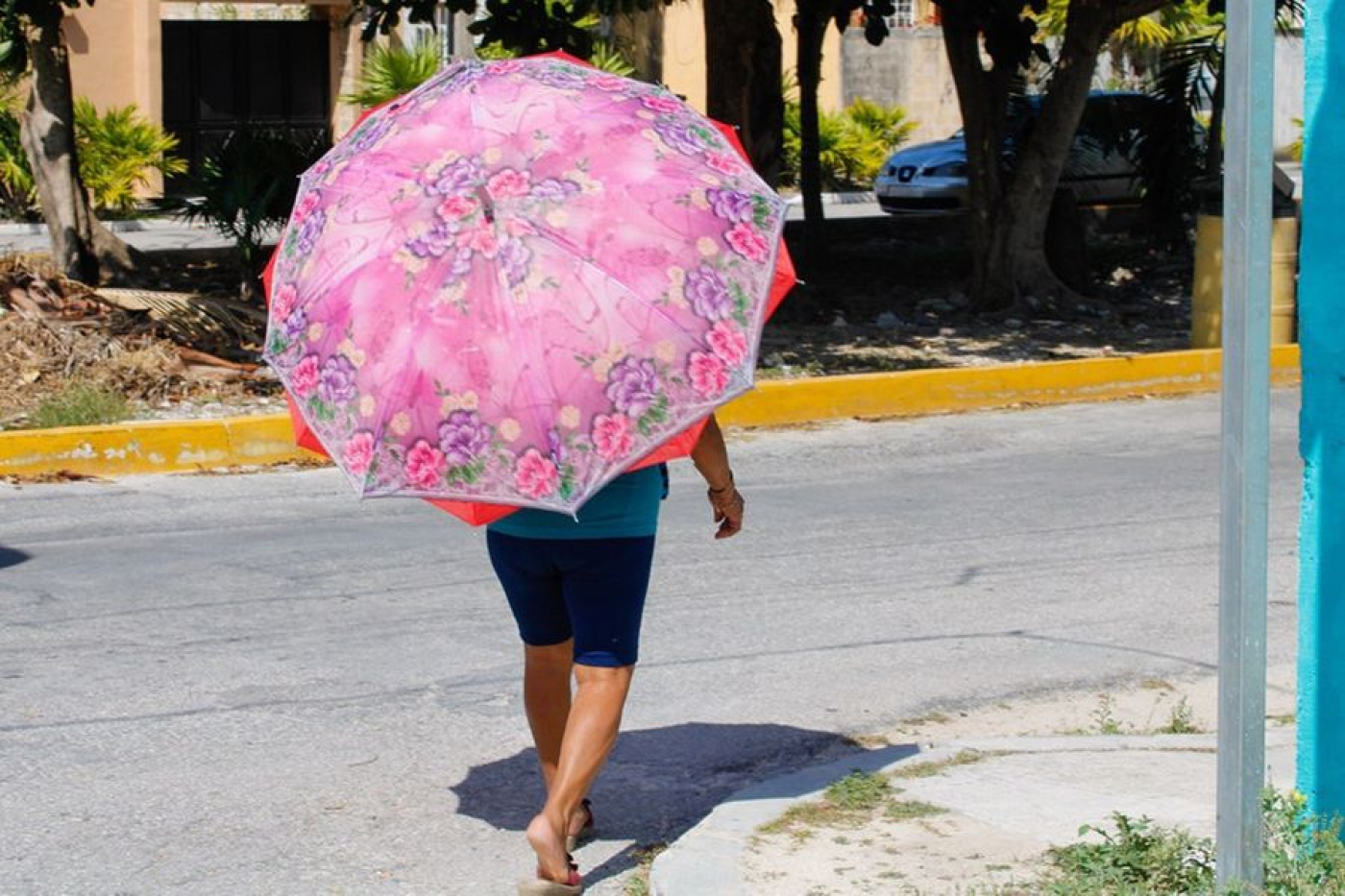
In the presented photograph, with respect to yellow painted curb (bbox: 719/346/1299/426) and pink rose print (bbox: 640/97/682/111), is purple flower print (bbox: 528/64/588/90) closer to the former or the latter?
pink rose print (bbox: 640/97/682/111)

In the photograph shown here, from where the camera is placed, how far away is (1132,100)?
20.9 m

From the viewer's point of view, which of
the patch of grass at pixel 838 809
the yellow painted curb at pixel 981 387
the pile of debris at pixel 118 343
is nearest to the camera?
the patch of grass at pixel 838 809

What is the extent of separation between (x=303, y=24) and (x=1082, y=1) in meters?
20.9

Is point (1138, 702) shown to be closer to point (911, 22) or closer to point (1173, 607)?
point (1173, 607)

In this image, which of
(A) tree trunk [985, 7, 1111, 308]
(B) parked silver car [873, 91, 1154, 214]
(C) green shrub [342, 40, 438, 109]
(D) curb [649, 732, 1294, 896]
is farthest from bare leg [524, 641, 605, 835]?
(C) green shrub [342, 40, 438, 109]

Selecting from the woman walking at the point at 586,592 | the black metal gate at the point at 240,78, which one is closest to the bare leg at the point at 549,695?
the woman walking at the point at 586,592

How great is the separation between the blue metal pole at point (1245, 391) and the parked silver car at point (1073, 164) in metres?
14.3

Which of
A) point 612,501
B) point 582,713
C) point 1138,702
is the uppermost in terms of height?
point 612,501

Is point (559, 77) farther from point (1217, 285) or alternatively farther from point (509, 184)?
point (1217, 285)

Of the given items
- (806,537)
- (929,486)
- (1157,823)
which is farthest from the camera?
(929,486)

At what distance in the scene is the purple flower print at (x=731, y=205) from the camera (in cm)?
441

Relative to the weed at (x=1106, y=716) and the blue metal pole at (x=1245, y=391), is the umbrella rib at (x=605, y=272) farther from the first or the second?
the weed at (x=1106, y=716)

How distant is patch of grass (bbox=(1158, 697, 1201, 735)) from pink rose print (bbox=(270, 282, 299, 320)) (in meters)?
2.97

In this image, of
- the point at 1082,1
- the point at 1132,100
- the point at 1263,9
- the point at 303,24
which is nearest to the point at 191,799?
the point at 1263,9
